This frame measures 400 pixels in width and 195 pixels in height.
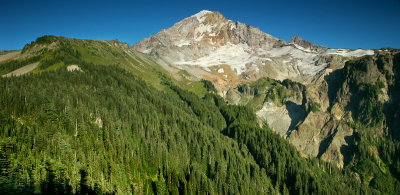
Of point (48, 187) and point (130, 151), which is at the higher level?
point (130, 151)

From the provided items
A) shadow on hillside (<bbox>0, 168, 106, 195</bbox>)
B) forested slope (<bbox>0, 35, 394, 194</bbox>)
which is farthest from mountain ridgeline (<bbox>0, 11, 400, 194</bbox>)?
forested slope (<bbox>0, 35, 394, 194</bbox>)

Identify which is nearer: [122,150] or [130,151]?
[122,150]

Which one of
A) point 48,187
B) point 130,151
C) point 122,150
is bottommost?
point 48,187

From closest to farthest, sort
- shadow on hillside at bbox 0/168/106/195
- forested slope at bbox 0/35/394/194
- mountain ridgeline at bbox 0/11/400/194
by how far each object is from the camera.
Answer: shadow on hillside at bbox 0/168/106/195
forested slope at bbox 0/35/394/194
mountain ridgeline at bbox 0/11/400/194

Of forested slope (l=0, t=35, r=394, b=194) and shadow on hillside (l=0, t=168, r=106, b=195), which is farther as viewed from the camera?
forested slope (l=0, t=35, r=394, b=194)

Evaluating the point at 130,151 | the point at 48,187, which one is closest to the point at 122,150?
the point at 130,151

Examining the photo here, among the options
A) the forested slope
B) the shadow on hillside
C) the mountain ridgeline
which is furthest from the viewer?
the mountain ridgeline

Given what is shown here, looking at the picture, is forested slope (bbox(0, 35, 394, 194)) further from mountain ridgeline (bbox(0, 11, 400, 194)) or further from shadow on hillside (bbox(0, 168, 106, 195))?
mountain ridgeline (bbox(0, 11, 400, 194))

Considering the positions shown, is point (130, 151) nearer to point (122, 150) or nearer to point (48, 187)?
point (122, 150)

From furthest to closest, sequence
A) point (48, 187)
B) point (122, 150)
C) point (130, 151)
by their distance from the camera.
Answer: point (130, 151)
point (122, 150)
point (48, 187)

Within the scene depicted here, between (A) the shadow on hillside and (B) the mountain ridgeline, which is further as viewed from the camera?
(B) the mountain ridgeline

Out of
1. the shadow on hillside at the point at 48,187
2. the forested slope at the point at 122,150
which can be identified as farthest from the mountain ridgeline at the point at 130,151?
the forested slope at the point at 122,150

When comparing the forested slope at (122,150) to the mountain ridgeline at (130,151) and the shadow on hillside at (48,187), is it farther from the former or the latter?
the mountain ridgeline at (130,151)

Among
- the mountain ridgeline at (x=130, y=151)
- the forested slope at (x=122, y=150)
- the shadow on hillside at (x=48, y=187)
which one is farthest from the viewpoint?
the mountain ridgeline at (x=130, y=151)
